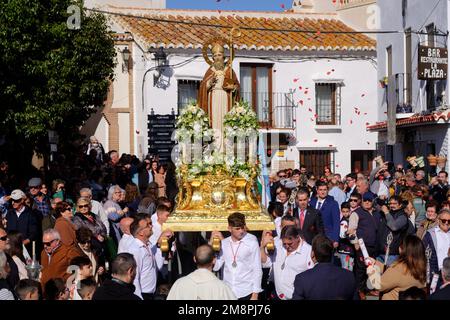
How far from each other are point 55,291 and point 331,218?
20.8ft

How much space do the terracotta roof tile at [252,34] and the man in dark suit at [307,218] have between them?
14.3m

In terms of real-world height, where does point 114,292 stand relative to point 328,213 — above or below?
below

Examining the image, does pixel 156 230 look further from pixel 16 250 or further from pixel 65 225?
pixel 16 250

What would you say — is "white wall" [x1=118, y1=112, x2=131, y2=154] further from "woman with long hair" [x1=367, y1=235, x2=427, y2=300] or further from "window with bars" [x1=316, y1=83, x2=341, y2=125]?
"woman with long hair" [x1=367, y1=235, x2=427, y2=300]

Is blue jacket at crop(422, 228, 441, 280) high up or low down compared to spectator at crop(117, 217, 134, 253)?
down

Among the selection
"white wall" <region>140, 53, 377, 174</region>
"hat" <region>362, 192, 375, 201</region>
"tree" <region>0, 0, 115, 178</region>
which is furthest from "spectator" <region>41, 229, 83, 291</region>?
"white wall" <region>140, 53, 377, 174</region>

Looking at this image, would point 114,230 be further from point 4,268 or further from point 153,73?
point 153,73

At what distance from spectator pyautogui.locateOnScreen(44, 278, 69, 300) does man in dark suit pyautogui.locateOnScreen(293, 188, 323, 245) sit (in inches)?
212

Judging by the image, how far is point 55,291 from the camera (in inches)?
323

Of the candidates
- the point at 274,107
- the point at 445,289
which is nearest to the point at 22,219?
the point at 445,289

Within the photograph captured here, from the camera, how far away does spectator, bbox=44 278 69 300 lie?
8.13m

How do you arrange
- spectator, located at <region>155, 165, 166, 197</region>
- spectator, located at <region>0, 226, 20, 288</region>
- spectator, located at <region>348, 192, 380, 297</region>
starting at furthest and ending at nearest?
spectator, located at <region>155, 165, 166, 197</region> → spectator, located at <region>348, 192, 380, 297</region> → spectator, located at <region>0, 226, 20, 288</region>

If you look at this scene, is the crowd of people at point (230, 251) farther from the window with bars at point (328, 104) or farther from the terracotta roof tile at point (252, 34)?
the window with bars at point (328, 104)

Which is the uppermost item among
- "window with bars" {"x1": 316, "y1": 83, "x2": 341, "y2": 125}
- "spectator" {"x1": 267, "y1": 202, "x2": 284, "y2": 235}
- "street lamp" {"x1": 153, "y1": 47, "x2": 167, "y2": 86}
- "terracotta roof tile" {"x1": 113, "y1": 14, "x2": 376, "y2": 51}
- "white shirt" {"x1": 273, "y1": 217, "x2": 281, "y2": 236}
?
"terracotta roof tile" {"x1": 113, "y1": 14, "x2": 376, "y2": 51}
